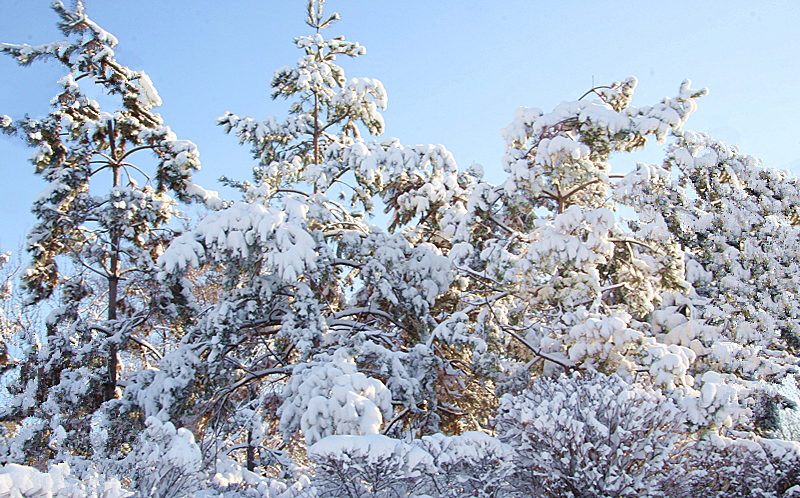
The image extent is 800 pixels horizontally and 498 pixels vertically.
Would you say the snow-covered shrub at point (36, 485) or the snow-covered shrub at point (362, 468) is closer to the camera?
the snow-covered shrub at point (36, 485)

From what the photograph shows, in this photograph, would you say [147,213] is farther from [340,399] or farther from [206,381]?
[340,399]

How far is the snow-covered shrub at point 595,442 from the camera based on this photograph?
3.99 meters

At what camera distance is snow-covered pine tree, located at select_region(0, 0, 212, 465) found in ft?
30.0

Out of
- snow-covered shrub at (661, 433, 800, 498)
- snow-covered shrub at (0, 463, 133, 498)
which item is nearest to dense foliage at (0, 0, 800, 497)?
snow-covered shrub at (661, 433, 800, 498)

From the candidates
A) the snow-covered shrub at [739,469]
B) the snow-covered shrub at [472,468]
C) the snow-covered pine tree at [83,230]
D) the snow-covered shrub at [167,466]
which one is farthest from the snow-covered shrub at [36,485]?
the snow-covered pine tree at [83,230]

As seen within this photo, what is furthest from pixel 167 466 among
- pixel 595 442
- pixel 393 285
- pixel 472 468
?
pixel 393 285

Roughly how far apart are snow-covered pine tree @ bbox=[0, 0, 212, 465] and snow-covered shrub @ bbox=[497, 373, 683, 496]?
6.78 metres

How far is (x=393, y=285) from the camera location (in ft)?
29.3

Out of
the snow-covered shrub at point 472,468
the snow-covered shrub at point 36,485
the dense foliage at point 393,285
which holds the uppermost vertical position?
the dense foliage at point 393,285

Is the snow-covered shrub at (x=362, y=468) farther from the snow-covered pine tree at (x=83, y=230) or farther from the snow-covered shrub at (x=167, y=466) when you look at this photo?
the snow-covered pine tree at (x=83, y=230)

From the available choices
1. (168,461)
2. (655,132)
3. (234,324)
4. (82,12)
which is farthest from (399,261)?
(82,12)

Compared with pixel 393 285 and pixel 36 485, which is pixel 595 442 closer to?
pixel 36 485

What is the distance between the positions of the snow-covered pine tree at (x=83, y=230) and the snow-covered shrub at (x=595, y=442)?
22.3 feet

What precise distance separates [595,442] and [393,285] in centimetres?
518
